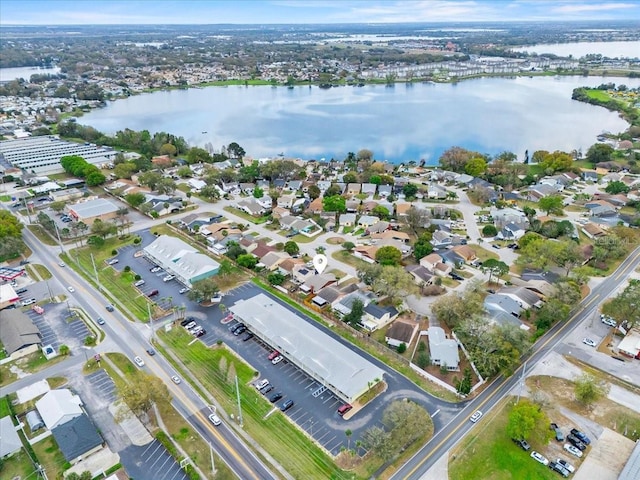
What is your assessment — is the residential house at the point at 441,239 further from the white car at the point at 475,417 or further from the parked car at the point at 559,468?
the parked car at the point at 559,468

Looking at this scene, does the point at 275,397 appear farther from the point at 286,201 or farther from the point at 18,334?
the point at 286,201

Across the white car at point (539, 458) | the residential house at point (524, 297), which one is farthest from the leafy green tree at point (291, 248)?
the white car at point (539, 458)

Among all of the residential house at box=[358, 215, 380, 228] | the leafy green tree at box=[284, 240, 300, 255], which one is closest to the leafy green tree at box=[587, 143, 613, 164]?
the residential house at box=[358, 215, 380, 228]

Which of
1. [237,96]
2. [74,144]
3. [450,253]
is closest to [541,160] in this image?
[450,253]

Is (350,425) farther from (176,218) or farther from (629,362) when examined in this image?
(176,218)

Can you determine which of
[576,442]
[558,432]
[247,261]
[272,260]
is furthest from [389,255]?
[576,442]

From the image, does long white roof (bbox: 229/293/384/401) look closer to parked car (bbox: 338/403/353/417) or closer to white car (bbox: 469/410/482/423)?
parked car (bbox: 338/403/353/417)

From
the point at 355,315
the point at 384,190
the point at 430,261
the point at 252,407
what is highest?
the point at 355,315
